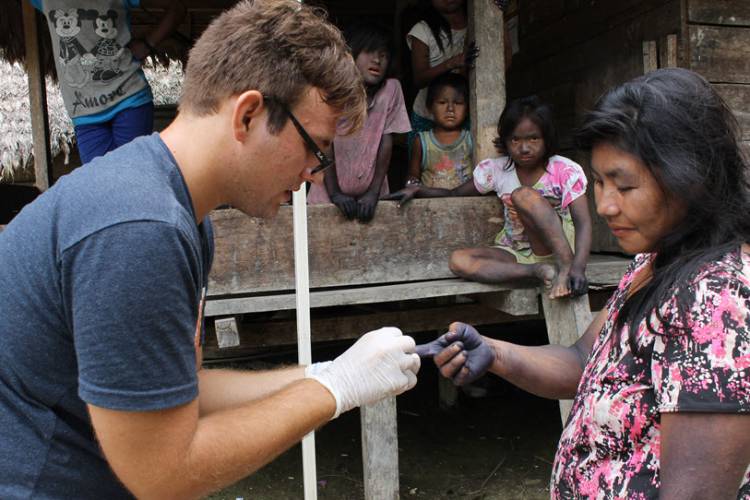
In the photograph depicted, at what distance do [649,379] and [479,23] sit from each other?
2.94 metres

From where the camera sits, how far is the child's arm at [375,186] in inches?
143

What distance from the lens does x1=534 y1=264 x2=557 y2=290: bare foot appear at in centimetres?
344

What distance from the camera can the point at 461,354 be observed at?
1.89m

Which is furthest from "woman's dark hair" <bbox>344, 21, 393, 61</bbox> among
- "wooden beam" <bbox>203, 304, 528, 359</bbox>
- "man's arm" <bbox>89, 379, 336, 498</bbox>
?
"man's arm" <bbox>89, 379, 336, 498</bbox>

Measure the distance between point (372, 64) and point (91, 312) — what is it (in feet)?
10.8

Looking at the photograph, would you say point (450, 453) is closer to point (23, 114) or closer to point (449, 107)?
point (449, 107)

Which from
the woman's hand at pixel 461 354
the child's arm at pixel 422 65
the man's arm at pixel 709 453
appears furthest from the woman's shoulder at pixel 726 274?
the child's arm at pixel 422 65

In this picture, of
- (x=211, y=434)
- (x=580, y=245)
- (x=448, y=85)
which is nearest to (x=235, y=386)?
(x=211, y=434)

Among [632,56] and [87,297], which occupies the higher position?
[632,56]

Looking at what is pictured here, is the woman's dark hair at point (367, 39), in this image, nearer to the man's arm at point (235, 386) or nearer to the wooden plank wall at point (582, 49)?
the wooden plank wall at point (582, 49)

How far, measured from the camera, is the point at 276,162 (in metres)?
1.39

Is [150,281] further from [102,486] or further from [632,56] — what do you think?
[632,56]

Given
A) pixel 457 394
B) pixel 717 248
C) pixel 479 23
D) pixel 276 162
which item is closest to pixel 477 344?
pixel 717 248

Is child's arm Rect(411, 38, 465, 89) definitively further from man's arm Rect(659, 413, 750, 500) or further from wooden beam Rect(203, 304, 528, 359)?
man's arm Rect(659, 413, 750, 500)
